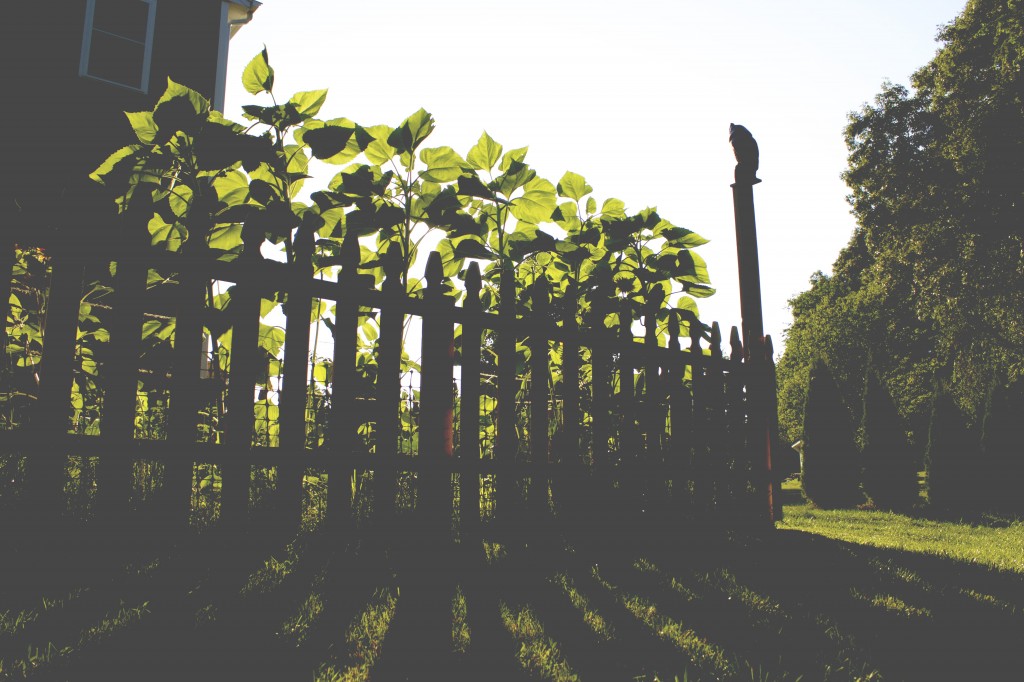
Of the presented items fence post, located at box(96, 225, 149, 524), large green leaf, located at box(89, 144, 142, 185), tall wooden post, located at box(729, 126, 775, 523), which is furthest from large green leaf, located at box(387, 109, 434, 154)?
tall wooden post, located at box(729, 126, 775, 523)

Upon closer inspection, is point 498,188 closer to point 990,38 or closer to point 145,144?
point 145,144

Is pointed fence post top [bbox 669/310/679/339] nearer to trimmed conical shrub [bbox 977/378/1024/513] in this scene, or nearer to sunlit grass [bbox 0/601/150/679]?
sunlit grass [bbox 0/601/150/679]

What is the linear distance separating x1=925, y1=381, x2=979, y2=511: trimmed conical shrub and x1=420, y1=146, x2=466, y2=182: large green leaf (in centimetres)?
1232

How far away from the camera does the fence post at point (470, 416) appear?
2.84 m

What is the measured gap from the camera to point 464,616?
6.57 ft

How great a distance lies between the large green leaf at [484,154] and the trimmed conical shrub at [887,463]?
480 inches

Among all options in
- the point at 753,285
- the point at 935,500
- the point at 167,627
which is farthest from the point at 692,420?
the point at 935,500

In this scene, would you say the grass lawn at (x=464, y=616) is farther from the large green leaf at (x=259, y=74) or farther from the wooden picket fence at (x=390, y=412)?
the large green leaf at (x=259, y=74)

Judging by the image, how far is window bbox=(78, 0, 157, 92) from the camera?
834 cm

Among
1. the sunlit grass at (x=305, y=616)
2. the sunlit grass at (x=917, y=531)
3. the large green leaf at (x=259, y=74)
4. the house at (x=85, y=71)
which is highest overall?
the house at (x=85, y=71)

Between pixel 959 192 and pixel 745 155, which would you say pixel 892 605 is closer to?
pixel 745 155

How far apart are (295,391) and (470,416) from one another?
74 centimetres

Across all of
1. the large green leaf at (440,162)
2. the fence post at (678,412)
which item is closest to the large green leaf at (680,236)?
the fence post at (678,412)

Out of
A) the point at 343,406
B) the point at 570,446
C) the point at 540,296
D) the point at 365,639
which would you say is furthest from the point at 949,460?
the point at 365,639
